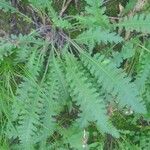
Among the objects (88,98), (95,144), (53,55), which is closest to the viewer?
(88,98)

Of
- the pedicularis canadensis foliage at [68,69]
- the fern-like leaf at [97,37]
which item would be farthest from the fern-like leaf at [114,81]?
the fern-like leaf at [97,37]

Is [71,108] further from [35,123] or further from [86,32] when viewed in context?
[86,32]

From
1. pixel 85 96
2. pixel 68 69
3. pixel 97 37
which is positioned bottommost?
pixel 85 96

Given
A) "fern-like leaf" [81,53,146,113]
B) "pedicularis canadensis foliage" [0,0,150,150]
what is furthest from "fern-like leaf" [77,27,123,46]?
"fern-like leaf" [81,53,146,113]

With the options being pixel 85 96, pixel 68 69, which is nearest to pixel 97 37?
pixel 68 69

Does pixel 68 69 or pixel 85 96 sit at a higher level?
pixel 68 69

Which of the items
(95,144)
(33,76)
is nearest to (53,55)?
(33,76)

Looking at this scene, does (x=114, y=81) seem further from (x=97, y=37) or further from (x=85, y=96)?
(x=97, y=37)

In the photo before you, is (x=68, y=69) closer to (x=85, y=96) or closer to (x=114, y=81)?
(x=85, y=96)
